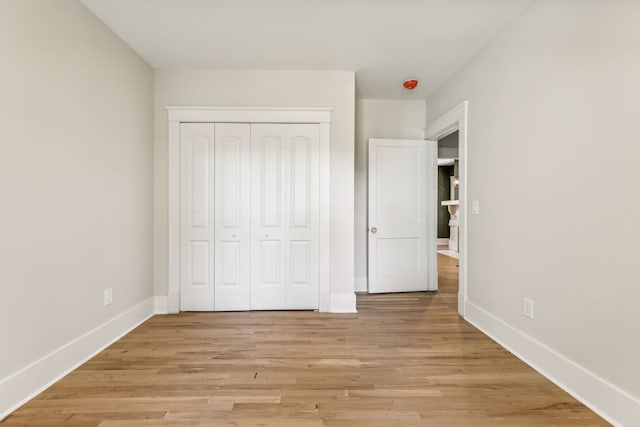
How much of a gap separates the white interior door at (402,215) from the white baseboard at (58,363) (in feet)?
8.98

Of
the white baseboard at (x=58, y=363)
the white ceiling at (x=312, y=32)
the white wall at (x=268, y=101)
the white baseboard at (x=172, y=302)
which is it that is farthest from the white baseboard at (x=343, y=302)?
the white ceiling at (x=312, y=32)

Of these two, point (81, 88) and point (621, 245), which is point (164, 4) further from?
point (621, 245)

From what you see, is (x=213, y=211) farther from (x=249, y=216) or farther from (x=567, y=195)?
(x=567, y=195)

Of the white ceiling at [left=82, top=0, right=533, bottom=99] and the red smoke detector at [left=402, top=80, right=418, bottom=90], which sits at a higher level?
the white ceiling at [left=82, top=0, right=533, bottom=99]

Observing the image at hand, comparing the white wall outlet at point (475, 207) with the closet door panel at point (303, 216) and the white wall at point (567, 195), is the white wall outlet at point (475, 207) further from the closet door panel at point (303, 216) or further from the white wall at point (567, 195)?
the closet door panel at point (303, 216)

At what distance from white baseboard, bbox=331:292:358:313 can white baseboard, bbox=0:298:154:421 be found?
1.91 meters

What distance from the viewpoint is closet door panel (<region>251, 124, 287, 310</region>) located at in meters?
3.29

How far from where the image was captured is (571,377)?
1.87 m

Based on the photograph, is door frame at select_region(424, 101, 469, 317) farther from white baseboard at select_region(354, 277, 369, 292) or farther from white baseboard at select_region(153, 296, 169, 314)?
white baseboard at select_region(153, 296, 169, 314)

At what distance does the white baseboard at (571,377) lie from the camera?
1566 mm

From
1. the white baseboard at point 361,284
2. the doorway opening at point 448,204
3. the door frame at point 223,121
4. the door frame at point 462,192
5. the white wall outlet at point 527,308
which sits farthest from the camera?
the doorway opening at point 448,204

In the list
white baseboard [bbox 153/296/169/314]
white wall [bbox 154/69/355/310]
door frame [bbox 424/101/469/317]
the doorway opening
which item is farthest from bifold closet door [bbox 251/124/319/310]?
the doorway opening

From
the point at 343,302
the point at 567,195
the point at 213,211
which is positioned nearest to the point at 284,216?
the point at 213,211

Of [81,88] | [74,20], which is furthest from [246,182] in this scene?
[74,20]
